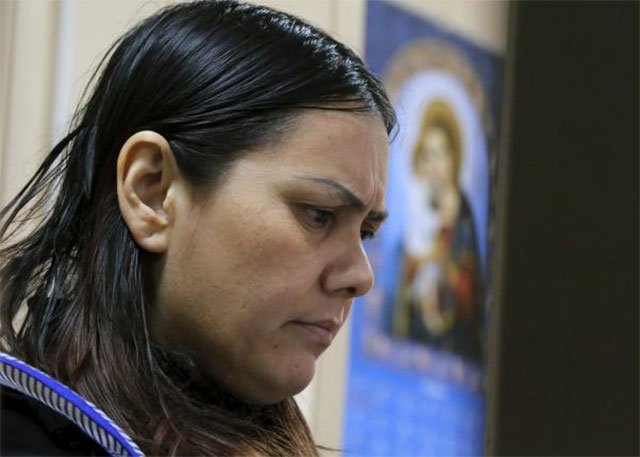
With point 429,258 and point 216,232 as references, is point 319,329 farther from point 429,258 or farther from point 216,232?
point 429,258

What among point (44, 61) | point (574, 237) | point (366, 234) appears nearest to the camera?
point (366, 234)

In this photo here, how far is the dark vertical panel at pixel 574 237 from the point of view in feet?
5.11

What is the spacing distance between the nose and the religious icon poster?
5.47ft

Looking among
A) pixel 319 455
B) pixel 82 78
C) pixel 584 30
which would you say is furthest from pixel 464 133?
pixel 319 455

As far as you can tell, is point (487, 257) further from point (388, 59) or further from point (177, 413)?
point (177, 413)

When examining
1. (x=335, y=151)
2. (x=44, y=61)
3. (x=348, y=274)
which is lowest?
(x=348, y=274)

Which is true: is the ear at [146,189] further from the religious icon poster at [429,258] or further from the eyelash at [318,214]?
the religious icon poster at [429,258]

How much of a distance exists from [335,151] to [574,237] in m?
0.53

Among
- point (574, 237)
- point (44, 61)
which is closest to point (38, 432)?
point (574, 237)

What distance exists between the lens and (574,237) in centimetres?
167

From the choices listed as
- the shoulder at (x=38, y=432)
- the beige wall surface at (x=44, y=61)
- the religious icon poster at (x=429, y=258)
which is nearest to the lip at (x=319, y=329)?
the shoulder at (x=38, y=432)

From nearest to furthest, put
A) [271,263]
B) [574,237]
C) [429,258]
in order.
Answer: [271,263] → [574,237] → [429,258]

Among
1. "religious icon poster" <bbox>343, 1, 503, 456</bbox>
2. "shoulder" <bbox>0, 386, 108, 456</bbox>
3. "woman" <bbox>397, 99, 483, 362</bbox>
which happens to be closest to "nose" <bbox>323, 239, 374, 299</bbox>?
"shoulder" <bbox>0, 386, 108, 456</bbox>

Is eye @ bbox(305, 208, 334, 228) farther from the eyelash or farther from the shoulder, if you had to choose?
the shoulder
